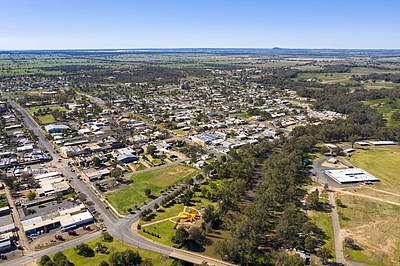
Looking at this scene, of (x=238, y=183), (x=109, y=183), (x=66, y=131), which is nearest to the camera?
(x=238, y=183)

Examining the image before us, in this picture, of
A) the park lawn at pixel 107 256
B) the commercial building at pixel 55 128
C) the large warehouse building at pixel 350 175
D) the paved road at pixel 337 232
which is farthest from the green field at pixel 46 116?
the paved road at pixel 337 232

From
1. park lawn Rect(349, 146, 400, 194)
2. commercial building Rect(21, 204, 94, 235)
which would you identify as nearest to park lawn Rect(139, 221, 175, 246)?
commercial building Rect(21, 204, 94, 235)

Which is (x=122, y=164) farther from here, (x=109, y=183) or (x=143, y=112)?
(x=143, y=112)

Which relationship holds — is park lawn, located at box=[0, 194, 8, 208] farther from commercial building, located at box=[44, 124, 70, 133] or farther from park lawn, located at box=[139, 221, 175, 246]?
commercial building, located at box=[44, 124, 70, 133]

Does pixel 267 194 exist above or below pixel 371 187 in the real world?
above

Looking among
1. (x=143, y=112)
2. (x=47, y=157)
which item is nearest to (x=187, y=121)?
(x=143, y=112)
